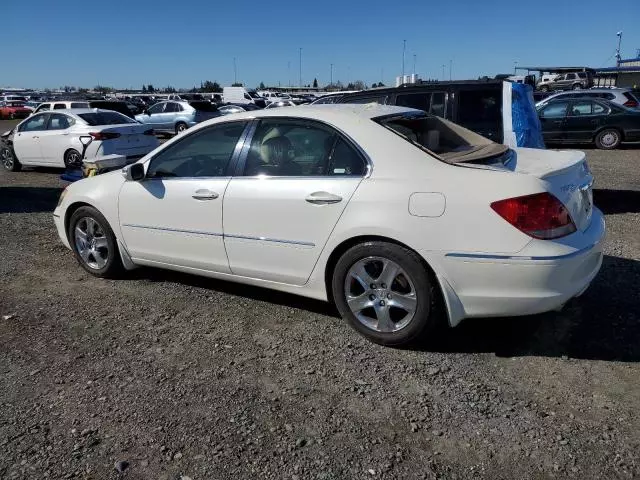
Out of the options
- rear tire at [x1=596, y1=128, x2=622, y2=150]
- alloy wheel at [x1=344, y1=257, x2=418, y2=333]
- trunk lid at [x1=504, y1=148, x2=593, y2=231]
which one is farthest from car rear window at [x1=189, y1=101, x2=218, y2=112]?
alloy wheel at [x1=344, y1=257, x2=418, y2=333]

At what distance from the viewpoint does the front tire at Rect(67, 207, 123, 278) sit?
496cm

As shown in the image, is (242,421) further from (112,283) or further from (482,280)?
(112,283)

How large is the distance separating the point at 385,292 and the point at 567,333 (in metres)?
1.33

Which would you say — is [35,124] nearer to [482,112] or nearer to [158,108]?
[482,112]

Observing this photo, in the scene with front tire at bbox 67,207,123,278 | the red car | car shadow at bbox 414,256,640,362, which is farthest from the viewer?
the red car

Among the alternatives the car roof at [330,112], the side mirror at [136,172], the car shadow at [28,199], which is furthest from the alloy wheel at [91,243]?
the car shadow at [28,199]

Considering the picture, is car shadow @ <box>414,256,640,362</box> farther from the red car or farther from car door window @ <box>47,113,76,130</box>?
the red car

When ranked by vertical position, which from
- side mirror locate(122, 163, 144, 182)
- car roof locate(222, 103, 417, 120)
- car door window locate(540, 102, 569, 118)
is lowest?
side mirror locate(122, 163, 144, 182)

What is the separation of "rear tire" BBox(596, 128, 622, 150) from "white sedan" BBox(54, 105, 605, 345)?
40.1ft

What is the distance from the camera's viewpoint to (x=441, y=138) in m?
4.49

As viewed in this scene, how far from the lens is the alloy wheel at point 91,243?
16.6 ft

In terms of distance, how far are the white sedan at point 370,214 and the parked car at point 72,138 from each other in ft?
22.5

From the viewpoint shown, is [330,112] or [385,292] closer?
[385,292]

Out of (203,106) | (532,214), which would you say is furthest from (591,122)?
(203,106)
